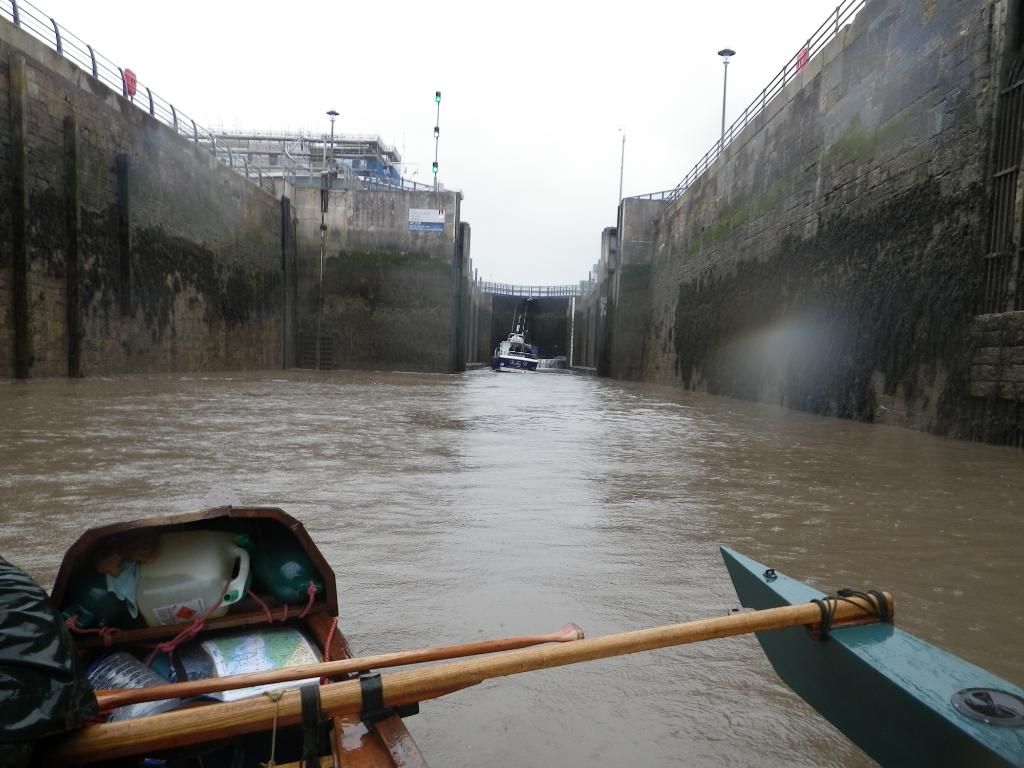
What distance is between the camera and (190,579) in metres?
2.00

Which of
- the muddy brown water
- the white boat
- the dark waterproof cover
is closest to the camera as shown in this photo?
the dark waterproof cover

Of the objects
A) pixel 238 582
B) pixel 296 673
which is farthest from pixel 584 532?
pixel 296 673

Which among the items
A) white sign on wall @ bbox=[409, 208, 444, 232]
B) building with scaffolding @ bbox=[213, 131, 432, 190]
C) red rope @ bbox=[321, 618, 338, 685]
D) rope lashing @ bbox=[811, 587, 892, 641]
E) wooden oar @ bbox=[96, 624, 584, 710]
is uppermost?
building with scaffolding @ bbox=[213, 131, 432, 190]

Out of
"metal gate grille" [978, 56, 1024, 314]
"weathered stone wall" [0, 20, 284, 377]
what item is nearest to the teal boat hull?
"metal gate grille" [978, 56, 1024, 314]

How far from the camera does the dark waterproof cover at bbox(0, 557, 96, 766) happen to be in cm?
121

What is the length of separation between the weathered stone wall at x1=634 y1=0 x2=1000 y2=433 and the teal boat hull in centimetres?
723

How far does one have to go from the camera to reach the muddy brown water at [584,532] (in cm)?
196

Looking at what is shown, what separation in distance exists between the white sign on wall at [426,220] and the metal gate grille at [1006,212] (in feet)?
65.1

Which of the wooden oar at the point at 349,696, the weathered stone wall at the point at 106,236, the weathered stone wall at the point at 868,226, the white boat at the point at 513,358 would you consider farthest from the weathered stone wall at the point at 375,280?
the wooden oar at the point at 349,696

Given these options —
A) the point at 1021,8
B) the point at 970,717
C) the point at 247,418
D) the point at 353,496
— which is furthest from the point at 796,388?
the point at 970,717

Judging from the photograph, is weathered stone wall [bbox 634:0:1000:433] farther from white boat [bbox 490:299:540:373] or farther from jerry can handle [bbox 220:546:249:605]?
white boat [bbox 490:299:540:373]

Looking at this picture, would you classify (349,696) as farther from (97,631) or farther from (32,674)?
(97,631)

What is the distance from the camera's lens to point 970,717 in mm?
1439

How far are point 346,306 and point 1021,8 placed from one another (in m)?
21.1
